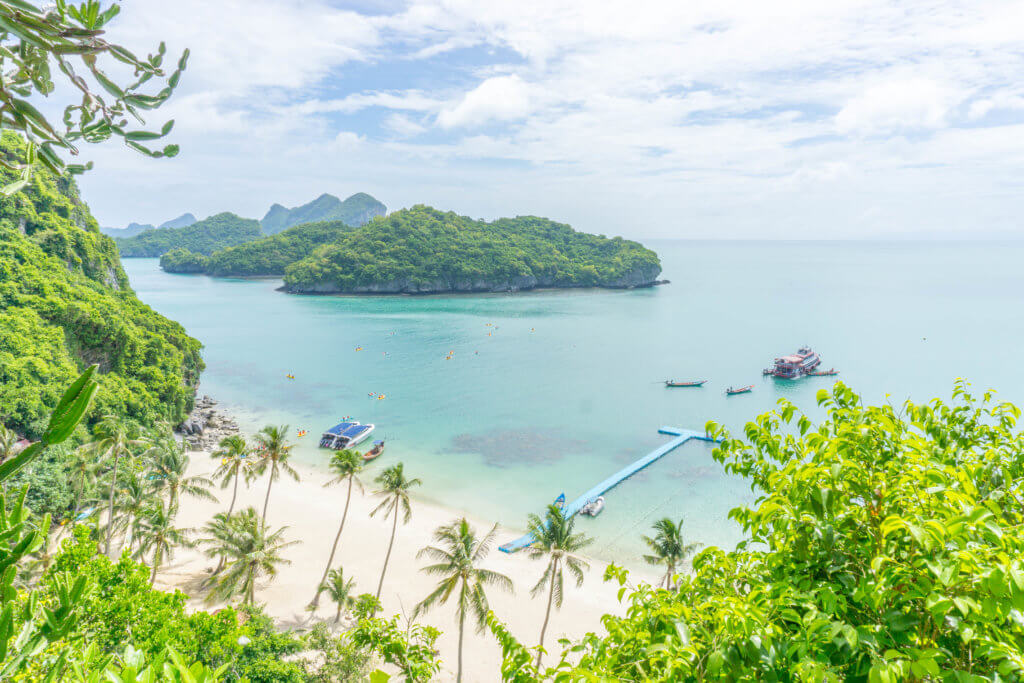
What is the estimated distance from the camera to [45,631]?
313cm

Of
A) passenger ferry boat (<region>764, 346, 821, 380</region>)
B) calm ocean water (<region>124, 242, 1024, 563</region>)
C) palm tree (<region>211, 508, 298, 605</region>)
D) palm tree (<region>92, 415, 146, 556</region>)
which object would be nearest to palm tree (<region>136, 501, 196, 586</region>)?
palm tree (<region>92, 415, 146, 556</region>)

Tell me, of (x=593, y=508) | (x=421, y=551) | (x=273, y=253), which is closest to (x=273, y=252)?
(x=273, y=253)

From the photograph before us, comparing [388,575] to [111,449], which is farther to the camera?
[388,575]

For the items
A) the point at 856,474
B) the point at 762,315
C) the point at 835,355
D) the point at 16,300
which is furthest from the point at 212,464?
the point at 762,315

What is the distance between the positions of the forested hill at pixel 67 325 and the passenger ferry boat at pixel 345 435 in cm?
1025

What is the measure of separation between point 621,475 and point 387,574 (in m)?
16.8

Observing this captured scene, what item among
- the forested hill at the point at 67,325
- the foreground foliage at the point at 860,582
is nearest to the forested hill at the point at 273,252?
the forested hill at the point at 67,325

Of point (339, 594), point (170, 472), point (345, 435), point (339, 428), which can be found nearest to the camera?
point (339, 594)

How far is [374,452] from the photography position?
1464 inches

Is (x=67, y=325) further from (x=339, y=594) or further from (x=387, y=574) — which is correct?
(x=339, y=594)

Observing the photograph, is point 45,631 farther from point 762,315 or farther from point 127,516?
point 762,315

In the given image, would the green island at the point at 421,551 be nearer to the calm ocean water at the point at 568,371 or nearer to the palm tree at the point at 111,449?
the palm tree at the point at 111,449

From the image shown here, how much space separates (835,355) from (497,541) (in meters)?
57.6

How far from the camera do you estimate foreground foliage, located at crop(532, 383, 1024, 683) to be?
2531 mm
